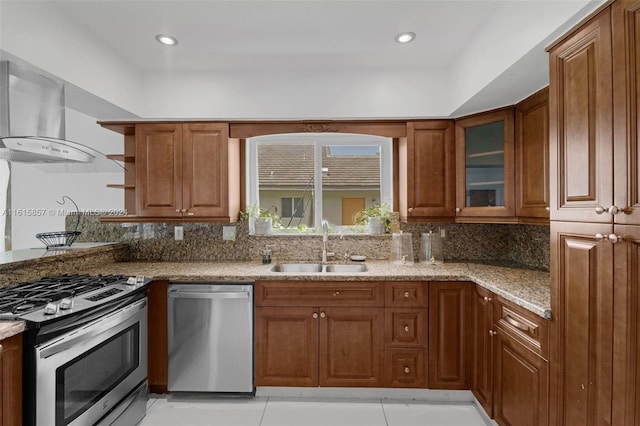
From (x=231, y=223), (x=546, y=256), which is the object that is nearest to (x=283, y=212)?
(x=231, y=223)

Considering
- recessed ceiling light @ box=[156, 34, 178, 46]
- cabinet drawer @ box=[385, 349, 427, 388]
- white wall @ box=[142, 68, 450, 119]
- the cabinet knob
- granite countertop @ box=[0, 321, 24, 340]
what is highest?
recessed ceiling light @ box=[156, 34, 178, 46]

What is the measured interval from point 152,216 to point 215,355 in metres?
1.25

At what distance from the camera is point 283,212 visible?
324cm

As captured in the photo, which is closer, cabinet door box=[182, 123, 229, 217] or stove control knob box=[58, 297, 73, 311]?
stove control knob box=[58, 297, 73, 311]

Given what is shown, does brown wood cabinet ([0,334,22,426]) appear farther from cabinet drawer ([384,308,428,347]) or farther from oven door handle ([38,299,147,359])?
cabinet drawer ([384,308,428,347])

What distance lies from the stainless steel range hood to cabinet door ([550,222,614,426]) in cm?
265

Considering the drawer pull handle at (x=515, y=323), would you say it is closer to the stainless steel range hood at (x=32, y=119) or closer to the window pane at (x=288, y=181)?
the window pane at (x=288, y=181)

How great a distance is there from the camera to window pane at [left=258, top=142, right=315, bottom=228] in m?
3.24

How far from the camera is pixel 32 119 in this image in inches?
71.7

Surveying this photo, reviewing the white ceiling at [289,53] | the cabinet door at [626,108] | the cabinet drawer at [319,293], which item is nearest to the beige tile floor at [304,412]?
the cabinet drawer at [319,293]

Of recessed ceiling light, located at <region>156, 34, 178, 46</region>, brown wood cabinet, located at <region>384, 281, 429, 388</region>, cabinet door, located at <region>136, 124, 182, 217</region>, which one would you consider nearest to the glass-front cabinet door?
brown wood cabinet, located at <region>384, 281, 429, 388</region>

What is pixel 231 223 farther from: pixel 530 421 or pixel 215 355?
pixel 530 421

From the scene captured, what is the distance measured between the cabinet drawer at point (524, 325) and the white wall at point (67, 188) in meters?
3.19

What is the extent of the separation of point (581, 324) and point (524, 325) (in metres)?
0.38
